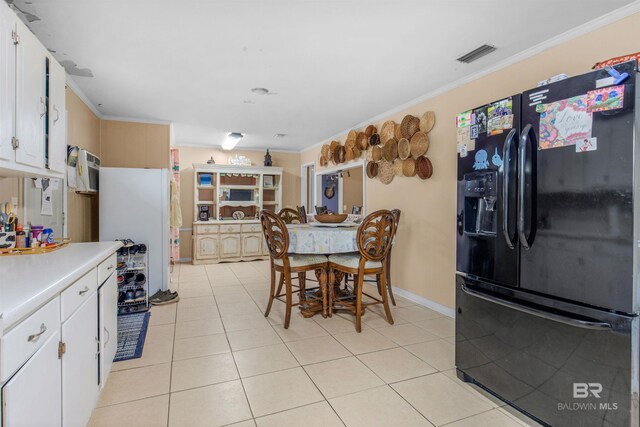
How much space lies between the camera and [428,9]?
6.74ft

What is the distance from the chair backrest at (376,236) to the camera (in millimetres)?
2924

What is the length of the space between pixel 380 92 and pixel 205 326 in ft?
10.2

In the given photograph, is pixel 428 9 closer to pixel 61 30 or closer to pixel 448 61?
pixel 448 61

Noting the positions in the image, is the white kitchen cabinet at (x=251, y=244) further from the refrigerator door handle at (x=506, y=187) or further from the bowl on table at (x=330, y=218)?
the refrigerator door handle at (x=506, y=187)

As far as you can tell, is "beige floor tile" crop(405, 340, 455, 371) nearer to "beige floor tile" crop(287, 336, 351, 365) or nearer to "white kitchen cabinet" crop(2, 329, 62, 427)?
"beige floor tile" crop(287, 336, 351, 365)

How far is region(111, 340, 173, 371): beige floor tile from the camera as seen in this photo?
2324 millimetres

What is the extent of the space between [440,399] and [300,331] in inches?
54.5

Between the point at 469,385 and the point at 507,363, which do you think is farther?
the point at 469,385

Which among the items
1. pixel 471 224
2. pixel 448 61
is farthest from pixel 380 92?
pixel 471 224

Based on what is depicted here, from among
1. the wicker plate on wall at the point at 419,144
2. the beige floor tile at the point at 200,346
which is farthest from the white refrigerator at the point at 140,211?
the wicker plate on wall at the point at 419,144

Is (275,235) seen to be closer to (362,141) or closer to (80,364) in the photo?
(80,364)

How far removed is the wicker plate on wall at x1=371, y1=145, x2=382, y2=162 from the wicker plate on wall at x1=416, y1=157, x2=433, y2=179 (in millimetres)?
756

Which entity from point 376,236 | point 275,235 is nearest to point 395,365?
point 376,236

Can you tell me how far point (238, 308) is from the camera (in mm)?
3623
